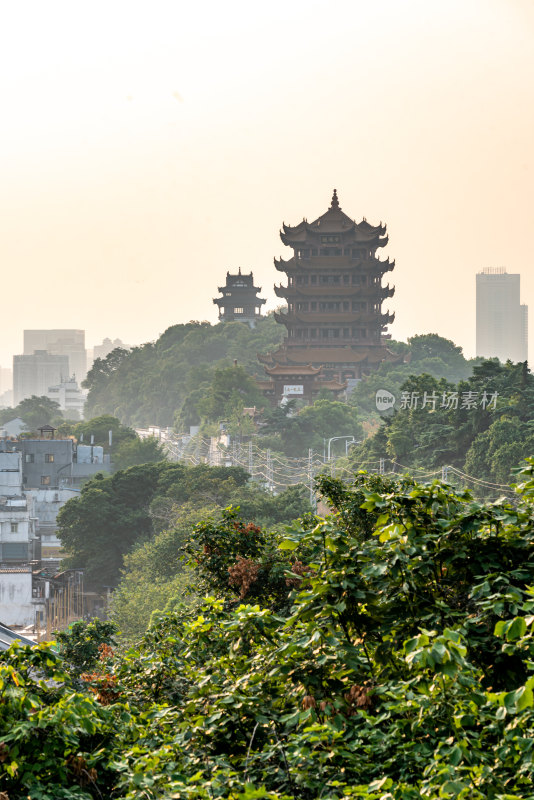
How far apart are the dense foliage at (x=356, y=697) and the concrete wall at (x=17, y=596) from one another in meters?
37.6

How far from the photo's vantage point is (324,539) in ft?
25.3

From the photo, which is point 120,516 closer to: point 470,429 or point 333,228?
point 470,429

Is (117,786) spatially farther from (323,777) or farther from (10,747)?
(323,777)

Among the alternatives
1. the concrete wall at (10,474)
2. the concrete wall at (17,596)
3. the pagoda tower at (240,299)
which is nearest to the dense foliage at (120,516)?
the concrete wall at (17,596)

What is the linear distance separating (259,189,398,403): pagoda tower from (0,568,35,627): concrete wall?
57.9m

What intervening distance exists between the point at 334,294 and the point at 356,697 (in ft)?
316

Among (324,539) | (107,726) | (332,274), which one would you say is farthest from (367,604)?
A: (332,274)

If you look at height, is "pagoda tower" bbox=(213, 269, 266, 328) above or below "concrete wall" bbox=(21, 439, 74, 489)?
above

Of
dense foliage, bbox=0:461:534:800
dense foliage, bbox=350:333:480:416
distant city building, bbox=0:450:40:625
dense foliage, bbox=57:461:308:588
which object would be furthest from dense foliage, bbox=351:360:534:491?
dense foliage, bbox=0:461:534:800

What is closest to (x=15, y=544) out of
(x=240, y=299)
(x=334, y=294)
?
(x=334, y=294)

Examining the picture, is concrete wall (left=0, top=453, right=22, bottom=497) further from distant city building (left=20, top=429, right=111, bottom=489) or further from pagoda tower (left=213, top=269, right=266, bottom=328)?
pagoda tower (left=213, top=269, right=266, bottom=328)

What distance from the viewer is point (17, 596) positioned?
4453 centimetres

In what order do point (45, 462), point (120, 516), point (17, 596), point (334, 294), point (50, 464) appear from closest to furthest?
point (17, 596)
point (120, 516)
point (45, 462)
point (50, 464)
point (334, 294)

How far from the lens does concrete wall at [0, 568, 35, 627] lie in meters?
44.1
